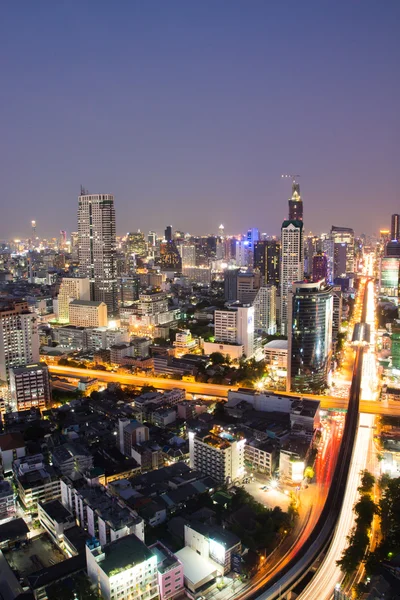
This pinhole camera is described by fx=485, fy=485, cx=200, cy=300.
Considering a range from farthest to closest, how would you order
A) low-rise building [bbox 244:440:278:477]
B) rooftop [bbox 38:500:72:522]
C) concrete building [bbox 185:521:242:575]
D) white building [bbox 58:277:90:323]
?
white building [bbox 58:277:90:323], low-rise building [bbox 244:440:278:477], rooftop [bbox 38:500:72:522], concrete building [bbox 185:521:242:575]

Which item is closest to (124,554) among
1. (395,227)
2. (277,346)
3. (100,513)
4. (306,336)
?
(100,513)

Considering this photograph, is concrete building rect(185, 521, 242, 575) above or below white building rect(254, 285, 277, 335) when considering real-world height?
A: below

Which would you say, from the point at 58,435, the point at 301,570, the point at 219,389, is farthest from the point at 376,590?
the point at 219,389

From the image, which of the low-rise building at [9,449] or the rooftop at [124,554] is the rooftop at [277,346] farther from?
the rooftop at [124,554]

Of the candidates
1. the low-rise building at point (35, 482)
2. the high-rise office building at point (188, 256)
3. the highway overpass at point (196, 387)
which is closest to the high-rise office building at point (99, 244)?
the highway overpass at point (196, 387)

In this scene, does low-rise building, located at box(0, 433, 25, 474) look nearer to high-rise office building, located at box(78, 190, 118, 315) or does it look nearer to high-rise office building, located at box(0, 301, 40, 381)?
high-rise office building, located at box(0, 301, 40, 381)

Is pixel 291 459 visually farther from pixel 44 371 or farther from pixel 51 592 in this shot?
pixel 44 371

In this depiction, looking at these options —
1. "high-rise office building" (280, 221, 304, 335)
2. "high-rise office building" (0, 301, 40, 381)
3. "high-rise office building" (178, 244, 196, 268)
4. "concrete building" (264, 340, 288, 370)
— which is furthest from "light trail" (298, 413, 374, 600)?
"high-rise office building" (178, 244, 196, 268)
